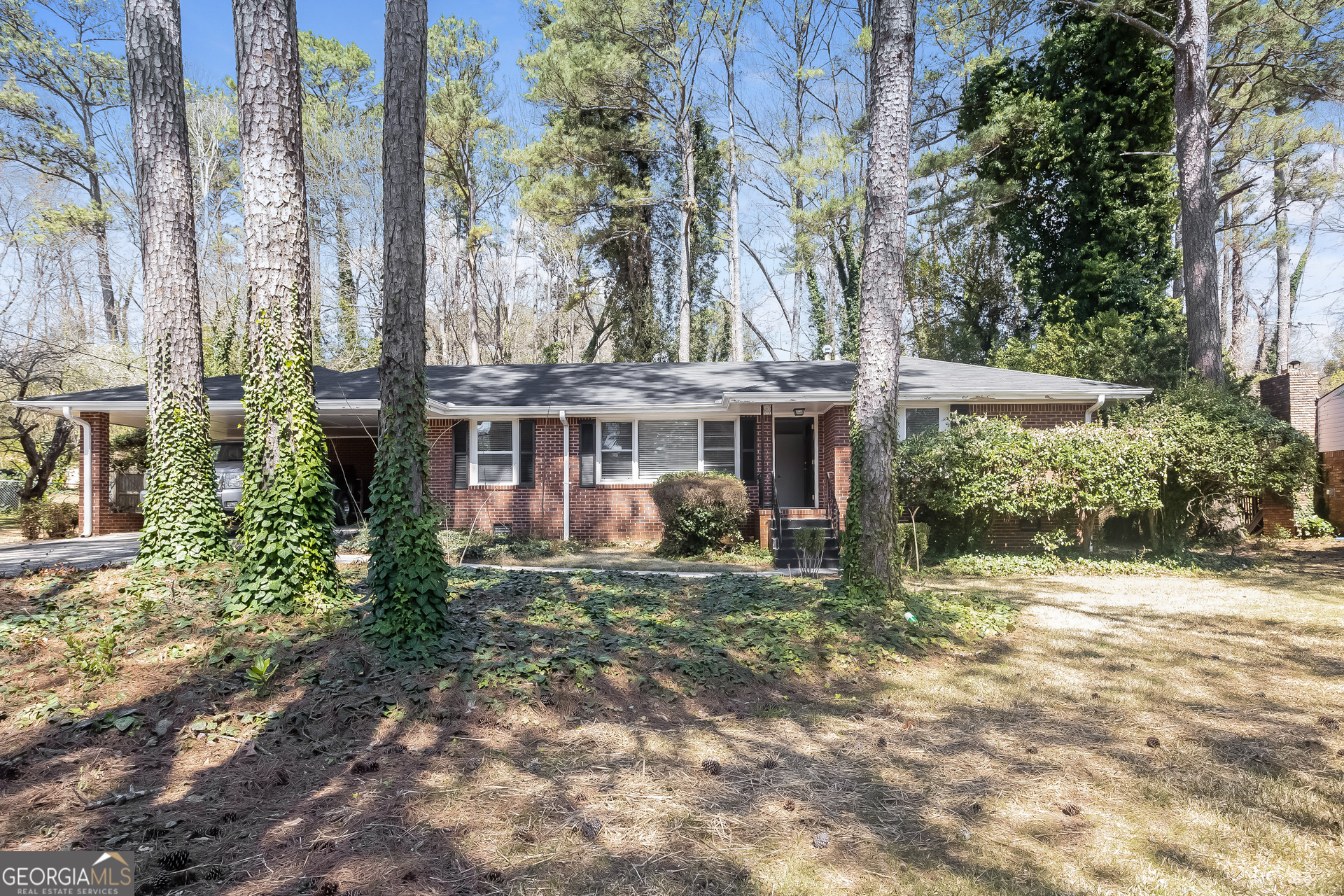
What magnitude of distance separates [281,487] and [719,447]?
9.96m

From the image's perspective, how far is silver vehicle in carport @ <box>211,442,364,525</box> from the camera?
14.0m

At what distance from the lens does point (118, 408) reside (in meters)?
13.2

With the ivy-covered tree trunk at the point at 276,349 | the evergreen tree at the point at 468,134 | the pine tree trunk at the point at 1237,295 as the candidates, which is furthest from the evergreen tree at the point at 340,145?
the pine tree trunk at the point at 1237,295

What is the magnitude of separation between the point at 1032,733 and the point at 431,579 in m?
4.00

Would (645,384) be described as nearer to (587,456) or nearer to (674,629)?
(587,456)

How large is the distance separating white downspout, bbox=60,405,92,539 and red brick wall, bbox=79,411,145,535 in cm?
4

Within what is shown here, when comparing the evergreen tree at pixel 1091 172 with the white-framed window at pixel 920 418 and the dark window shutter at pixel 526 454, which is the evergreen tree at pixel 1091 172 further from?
the dark window shutter at pixel 526 454

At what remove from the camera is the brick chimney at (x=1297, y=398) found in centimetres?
1490

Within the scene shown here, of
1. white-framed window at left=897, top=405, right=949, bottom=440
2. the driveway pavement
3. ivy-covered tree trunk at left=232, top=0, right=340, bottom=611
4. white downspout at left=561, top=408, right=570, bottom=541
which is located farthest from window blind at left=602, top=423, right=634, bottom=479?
ivy-covered tree trunk at left=232, top=0, right=340, bottom=611

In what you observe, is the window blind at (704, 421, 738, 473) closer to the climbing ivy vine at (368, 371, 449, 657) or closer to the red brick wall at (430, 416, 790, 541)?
the red brick wall at (430, 416, 790, 541)

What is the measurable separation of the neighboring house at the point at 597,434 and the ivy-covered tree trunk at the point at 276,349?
25.7 ft

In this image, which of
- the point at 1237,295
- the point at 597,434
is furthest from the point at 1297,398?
the point at 1237,295

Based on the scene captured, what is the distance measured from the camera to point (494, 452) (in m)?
14.3

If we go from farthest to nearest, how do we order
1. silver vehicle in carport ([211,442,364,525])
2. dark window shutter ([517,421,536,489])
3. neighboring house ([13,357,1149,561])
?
1. dark window shutter ([517,421,536,489])
2. silver vehicle in carport ([211,442,364,525])
3. neighboring house ([13,357,1149,561])
